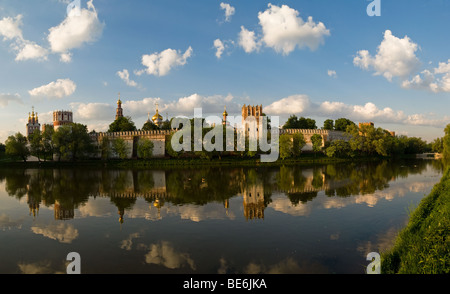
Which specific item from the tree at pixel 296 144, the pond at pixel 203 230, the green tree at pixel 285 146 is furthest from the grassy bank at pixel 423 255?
the tree at pixel 296 144

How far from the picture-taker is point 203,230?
11672 mm

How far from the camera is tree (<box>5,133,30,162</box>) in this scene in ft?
169

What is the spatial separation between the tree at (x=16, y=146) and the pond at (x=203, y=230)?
38.4 m

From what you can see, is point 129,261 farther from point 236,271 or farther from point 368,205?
point 368,205


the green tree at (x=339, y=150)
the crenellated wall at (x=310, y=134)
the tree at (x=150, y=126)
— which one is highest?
the tree at (x=150, y=126)

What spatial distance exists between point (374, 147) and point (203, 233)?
60508mm

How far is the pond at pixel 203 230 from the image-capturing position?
27.6 feet

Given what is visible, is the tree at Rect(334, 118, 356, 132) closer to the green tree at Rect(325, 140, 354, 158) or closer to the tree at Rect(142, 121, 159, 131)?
the green tree at Rect(325, 140, 354, 158)

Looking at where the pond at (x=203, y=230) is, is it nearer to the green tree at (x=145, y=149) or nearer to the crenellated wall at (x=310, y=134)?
the green tree at (x=145, y=149)

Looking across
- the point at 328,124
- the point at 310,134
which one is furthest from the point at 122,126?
the point at 328,124

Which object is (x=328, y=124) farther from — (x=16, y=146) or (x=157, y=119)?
(x=16, y=146)

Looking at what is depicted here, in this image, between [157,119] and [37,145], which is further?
[157,119]

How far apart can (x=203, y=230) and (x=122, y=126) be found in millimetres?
63790

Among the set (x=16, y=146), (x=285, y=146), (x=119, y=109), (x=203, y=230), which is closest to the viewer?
(x=203, y=230)
